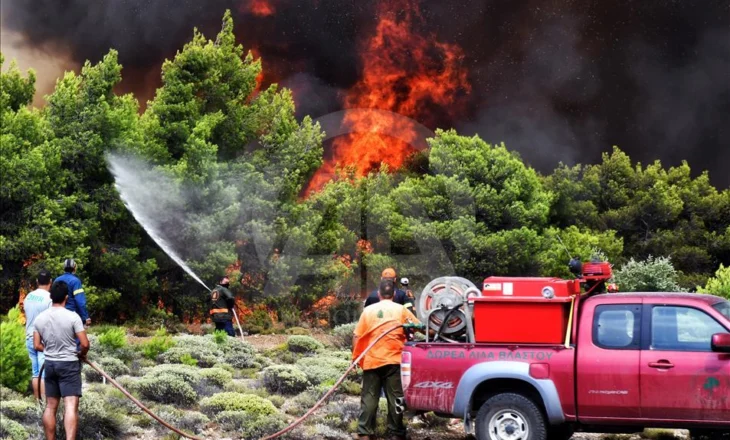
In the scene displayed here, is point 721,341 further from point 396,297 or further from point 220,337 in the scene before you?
point 220,337

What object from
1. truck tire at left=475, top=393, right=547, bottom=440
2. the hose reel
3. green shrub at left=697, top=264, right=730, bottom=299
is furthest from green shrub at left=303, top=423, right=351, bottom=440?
green shrub at left=697, top=264, right=730, bottom=299

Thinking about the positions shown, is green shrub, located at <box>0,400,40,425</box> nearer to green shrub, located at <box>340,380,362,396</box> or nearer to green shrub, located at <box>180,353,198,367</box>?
green shrub, located at <box>340,380,362,396</box>

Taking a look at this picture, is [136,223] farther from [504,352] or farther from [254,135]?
[504,352]

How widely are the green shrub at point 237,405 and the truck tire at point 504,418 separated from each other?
4350mm

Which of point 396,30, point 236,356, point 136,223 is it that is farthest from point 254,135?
point 396,30

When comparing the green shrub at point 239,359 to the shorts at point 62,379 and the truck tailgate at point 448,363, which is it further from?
the truck tailgate at point 448,363

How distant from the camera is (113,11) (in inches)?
2623

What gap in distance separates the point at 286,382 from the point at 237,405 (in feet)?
10.0

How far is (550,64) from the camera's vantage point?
77125mm

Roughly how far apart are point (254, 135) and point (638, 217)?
2684cm

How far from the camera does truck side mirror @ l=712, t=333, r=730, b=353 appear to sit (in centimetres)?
951

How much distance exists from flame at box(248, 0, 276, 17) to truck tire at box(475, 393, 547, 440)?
2552 inches

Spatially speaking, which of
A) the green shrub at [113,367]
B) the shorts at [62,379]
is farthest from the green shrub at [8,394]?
the shorts at [62,379]

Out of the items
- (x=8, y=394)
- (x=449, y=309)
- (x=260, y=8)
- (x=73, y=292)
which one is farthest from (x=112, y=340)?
(x=260, y=8)
